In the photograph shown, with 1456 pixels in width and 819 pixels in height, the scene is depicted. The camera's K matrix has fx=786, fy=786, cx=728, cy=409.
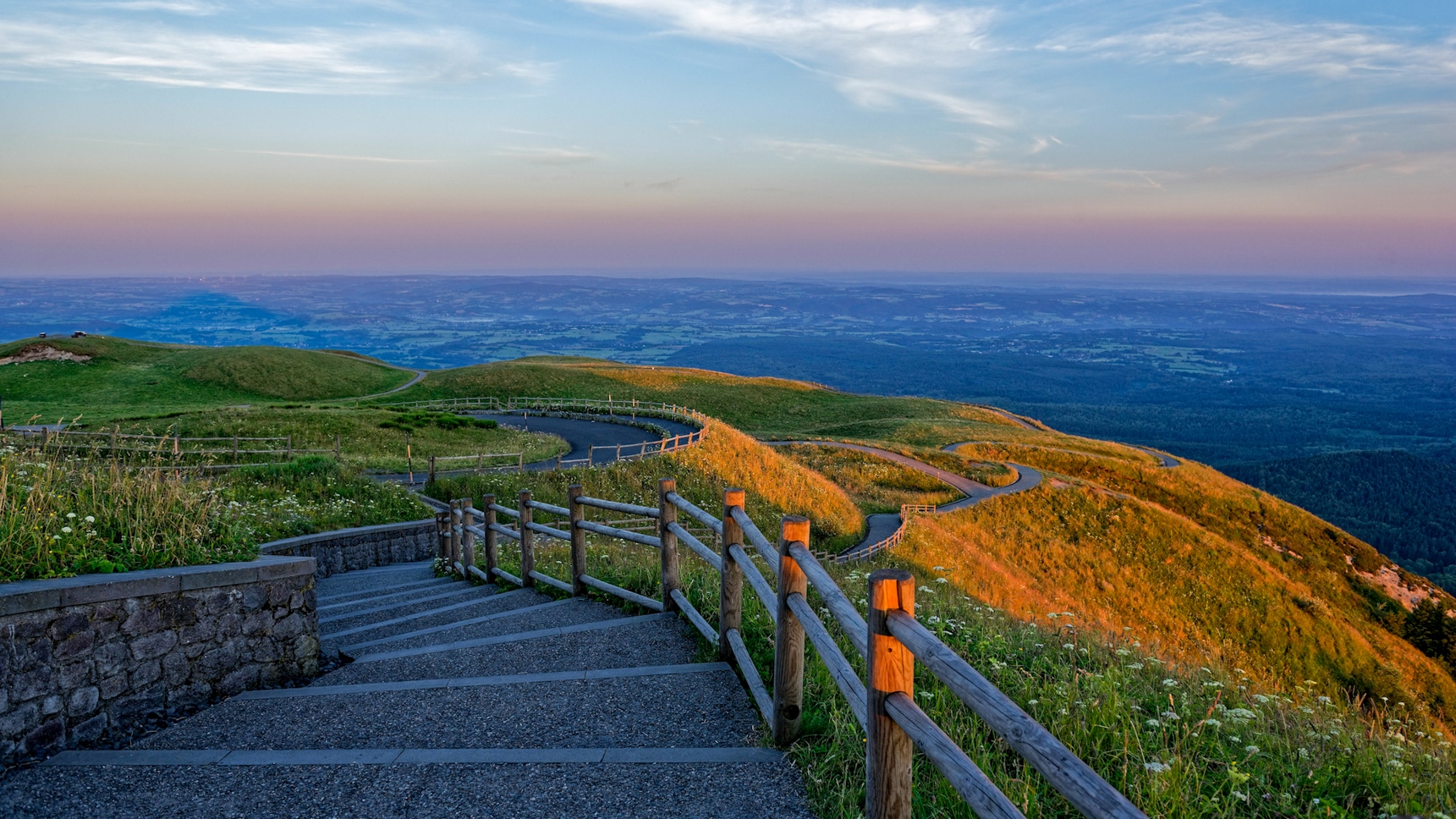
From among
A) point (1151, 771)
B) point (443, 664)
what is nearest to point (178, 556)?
point (443, 664)

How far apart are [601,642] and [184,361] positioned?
230 ft

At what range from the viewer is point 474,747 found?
5199 mm

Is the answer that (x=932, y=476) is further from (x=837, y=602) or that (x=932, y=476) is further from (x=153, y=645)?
(x=837, y=602)

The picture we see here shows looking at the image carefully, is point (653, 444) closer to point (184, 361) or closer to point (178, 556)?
point (178, 556)

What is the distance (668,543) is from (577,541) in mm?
1979

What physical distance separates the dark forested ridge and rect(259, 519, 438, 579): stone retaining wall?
4378 inches

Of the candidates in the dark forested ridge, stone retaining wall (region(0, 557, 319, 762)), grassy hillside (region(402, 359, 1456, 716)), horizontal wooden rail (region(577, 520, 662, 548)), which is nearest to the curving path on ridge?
grassy hillside (region(402, 359, 1456, 716))

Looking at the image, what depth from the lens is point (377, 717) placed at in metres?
5.77

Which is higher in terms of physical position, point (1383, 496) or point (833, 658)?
point (833, 658)

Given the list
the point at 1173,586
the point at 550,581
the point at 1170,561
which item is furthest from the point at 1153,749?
the point at 1170,561

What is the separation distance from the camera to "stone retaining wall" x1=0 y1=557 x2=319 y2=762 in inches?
207

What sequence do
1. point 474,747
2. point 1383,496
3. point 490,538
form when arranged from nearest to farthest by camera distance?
point 474,747 → point 490,538 → point 1383,496

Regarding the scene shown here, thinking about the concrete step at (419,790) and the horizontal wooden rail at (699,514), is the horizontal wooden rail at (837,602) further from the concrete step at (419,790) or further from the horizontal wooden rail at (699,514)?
the horizontal wooden rail at (699,514)

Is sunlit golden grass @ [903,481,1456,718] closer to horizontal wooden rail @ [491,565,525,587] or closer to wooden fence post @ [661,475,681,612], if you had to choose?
horizontal wooden rail @ [491,565,525,587]
